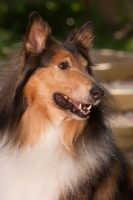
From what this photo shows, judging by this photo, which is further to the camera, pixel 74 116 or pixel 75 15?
pixel 75 15

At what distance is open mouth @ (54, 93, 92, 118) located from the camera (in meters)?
4.09

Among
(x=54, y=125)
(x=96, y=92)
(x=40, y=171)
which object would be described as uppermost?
(x=96, y=92)

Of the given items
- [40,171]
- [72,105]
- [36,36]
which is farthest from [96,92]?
[40,171]

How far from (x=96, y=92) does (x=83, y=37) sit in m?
0.66

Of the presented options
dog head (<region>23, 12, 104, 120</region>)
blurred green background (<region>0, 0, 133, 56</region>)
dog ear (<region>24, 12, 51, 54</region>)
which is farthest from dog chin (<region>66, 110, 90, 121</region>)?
blurred green background (<region>0, 0, 133, 56</region>)

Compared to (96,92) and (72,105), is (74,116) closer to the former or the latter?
(72,105)

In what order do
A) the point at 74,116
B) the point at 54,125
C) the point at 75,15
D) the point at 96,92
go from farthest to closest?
1. the point at 75,15
2. the point at 54,125
3. the point at 74,116
4. the point at 96,92

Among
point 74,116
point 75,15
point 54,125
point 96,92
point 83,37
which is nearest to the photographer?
point 96,92

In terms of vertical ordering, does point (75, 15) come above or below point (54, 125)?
below

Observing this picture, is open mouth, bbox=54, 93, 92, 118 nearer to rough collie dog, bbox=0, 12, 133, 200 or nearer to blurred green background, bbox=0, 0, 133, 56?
rough collie dog, bbox=0, 12, 133, 200

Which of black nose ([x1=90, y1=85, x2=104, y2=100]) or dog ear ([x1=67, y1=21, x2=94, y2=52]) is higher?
dog ear ([x1=67, y1=21, x2=94, y2=52])

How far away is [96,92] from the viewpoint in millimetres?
3955

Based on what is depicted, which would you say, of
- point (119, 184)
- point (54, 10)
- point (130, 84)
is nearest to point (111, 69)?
point (130, 84)

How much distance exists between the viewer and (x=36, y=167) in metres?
4.27
